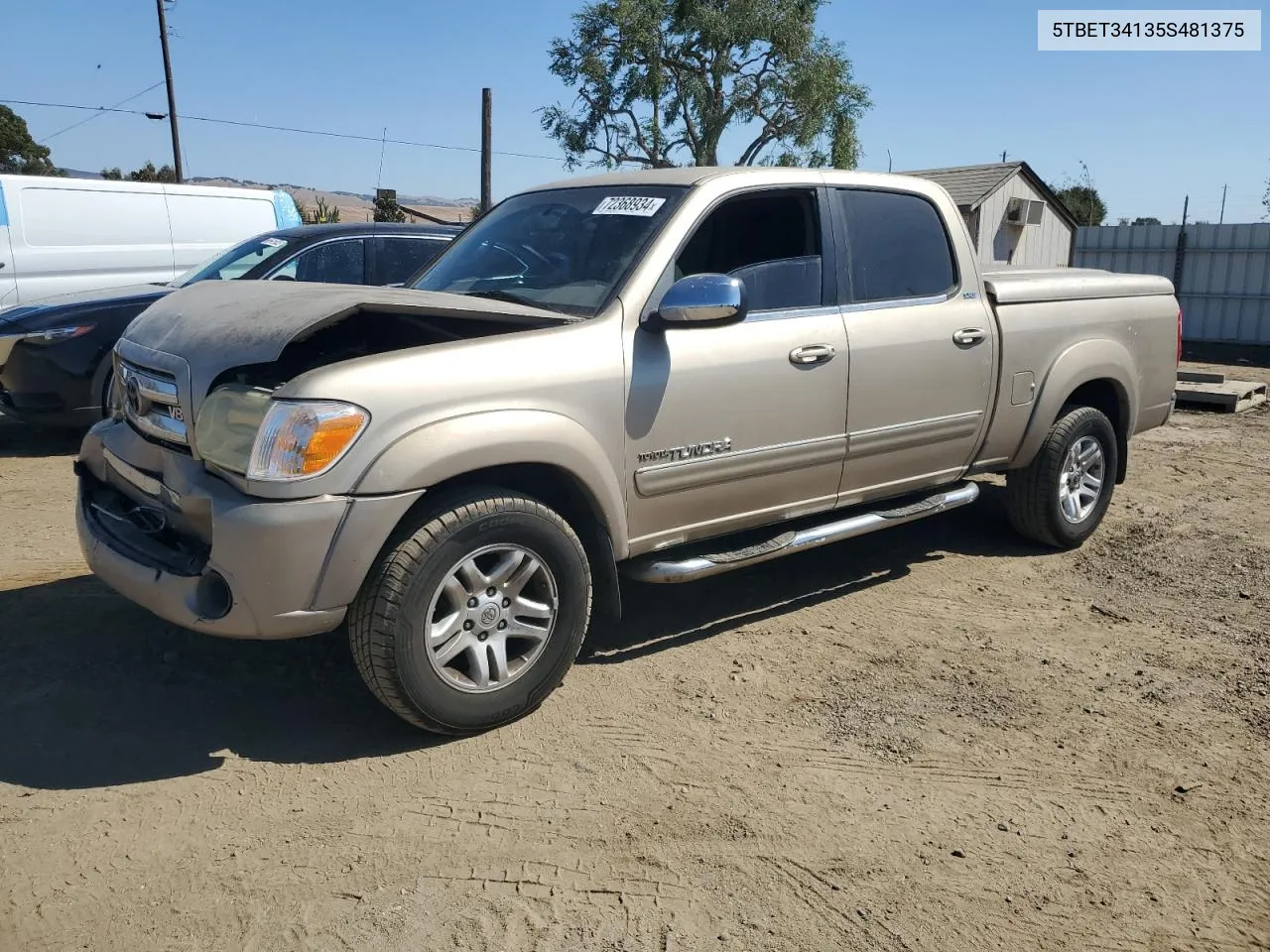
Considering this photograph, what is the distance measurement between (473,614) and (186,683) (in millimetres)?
1230

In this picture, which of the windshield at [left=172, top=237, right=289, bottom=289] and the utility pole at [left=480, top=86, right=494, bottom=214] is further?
the utility pole at [left=480, top=86, right=494, bottom=214]

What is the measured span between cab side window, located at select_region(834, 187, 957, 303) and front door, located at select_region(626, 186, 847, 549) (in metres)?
0.17

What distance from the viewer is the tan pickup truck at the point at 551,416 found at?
3.13 m

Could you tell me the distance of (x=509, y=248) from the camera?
14.5 ft

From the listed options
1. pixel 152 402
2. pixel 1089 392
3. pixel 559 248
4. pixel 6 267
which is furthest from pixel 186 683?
pixel 6 267

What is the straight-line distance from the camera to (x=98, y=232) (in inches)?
401

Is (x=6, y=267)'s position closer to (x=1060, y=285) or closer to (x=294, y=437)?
(x=294, y=437)

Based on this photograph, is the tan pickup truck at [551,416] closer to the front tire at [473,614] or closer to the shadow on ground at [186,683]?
the front tire at [473,614]

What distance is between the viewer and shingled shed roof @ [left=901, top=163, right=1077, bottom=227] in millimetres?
25891

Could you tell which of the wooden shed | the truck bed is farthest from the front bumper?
the wooden shed

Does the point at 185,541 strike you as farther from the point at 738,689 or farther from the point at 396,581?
the point at 738,689

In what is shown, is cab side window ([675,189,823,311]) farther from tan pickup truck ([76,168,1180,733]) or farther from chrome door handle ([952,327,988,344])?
chrome door handle ([952,327,988,344])

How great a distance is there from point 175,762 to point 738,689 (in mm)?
1983

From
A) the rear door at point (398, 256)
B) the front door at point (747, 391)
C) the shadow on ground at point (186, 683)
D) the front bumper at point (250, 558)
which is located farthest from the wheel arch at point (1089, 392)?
the rear door at point (398, 256)
